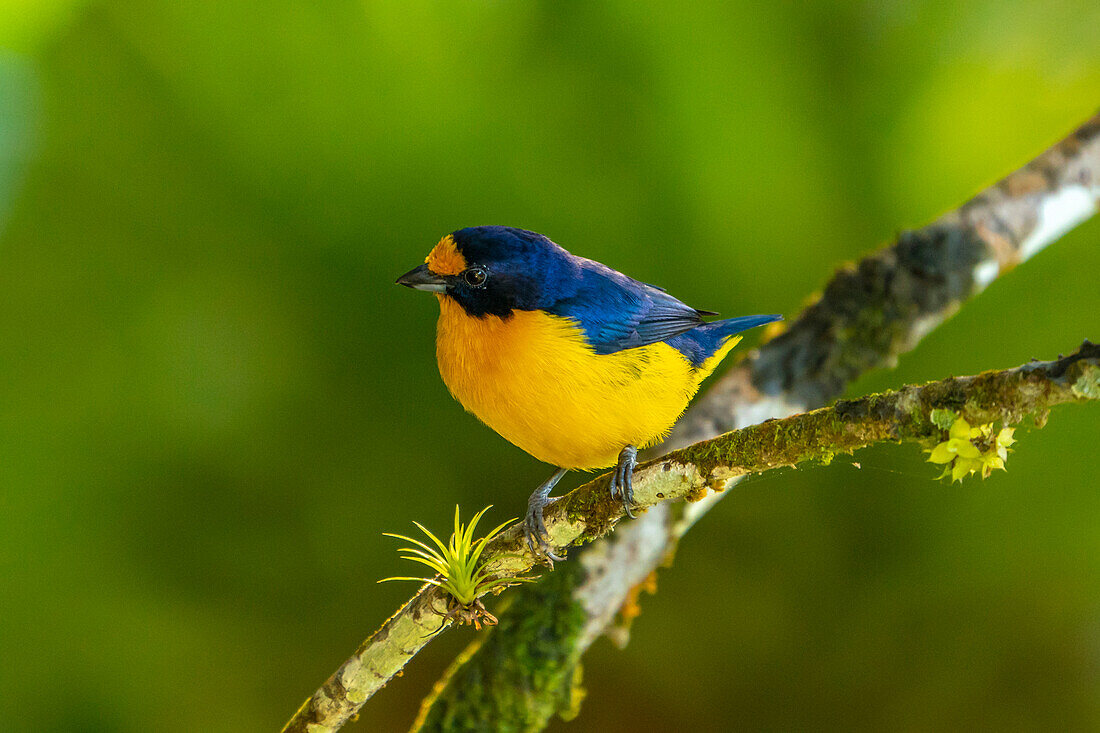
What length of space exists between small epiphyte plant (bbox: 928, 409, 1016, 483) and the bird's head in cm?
74

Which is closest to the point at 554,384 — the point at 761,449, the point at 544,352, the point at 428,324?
the point at 544,352

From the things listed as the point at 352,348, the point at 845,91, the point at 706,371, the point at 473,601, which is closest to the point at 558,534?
the point at 473,601

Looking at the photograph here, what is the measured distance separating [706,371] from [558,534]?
1.85 ft

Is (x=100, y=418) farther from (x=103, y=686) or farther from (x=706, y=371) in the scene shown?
(x=706, y=371)

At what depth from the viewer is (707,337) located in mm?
1734

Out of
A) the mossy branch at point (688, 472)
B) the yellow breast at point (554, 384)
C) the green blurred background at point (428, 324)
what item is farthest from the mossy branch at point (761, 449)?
the green blurred background at point (428, 324)

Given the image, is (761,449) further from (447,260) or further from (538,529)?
(447,260)

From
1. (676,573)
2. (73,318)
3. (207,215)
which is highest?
(207,215)

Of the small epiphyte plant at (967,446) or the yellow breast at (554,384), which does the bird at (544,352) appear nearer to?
the yellow breast at (554,384)

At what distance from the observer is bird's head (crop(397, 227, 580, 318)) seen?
4.78 ft

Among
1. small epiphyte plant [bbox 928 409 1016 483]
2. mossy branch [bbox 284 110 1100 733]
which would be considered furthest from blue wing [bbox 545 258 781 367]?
small epiphyte plant [bbox 928 409 1016 483]

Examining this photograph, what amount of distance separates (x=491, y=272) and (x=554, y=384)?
0.23 metres

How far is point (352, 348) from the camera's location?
8.91 ft

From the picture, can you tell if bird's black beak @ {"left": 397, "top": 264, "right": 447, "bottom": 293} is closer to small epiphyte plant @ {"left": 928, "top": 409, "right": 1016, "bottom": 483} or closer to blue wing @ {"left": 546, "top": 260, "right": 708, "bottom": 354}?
blue wing @ {"left": 546, "top": 260, "right": 708, "bottom": 354}
